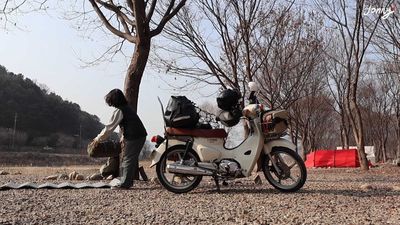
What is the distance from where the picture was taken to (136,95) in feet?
32.2

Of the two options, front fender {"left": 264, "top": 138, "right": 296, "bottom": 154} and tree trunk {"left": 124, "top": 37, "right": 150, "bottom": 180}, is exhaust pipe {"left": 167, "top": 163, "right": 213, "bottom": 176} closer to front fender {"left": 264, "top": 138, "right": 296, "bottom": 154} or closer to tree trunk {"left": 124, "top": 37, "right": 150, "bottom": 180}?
front fender {"left": 264, "top": 138, "right": 296, "bottom": 154}

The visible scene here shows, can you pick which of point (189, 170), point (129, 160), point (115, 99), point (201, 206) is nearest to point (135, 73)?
point (115, 99)

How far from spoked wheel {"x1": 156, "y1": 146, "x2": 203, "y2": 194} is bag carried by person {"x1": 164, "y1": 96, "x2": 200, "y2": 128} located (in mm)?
402

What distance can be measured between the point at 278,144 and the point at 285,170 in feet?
1.35

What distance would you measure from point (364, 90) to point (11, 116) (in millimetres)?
60083

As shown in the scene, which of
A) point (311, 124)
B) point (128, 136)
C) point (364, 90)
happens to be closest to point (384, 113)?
point (364, 90)

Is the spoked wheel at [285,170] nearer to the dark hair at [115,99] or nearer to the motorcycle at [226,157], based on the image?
the motorcycle at [226,157]

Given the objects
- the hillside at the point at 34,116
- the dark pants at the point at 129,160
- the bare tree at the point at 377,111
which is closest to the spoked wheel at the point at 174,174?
the dark pants at the point at 129,160

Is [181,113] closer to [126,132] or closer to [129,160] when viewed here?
[126,132]

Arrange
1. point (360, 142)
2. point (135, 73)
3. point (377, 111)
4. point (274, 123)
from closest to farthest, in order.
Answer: point (274, 123), point (135, 73), point (360, 142), point (377, 111)

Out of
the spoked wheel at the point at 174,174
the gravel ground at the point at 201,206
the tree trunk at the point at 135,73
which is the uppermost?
the tree trunk at the point at 135,73

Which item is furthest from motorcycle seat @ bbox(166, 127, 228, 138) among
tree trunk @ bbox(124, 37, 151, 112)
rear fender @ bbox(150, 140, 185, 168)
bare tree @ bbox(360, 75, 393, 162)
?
bare tree @ bbox(360, 75, 393, 162)

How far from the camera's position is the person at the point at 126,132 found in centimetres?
778

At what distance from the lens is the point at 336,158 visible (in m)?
23.5
